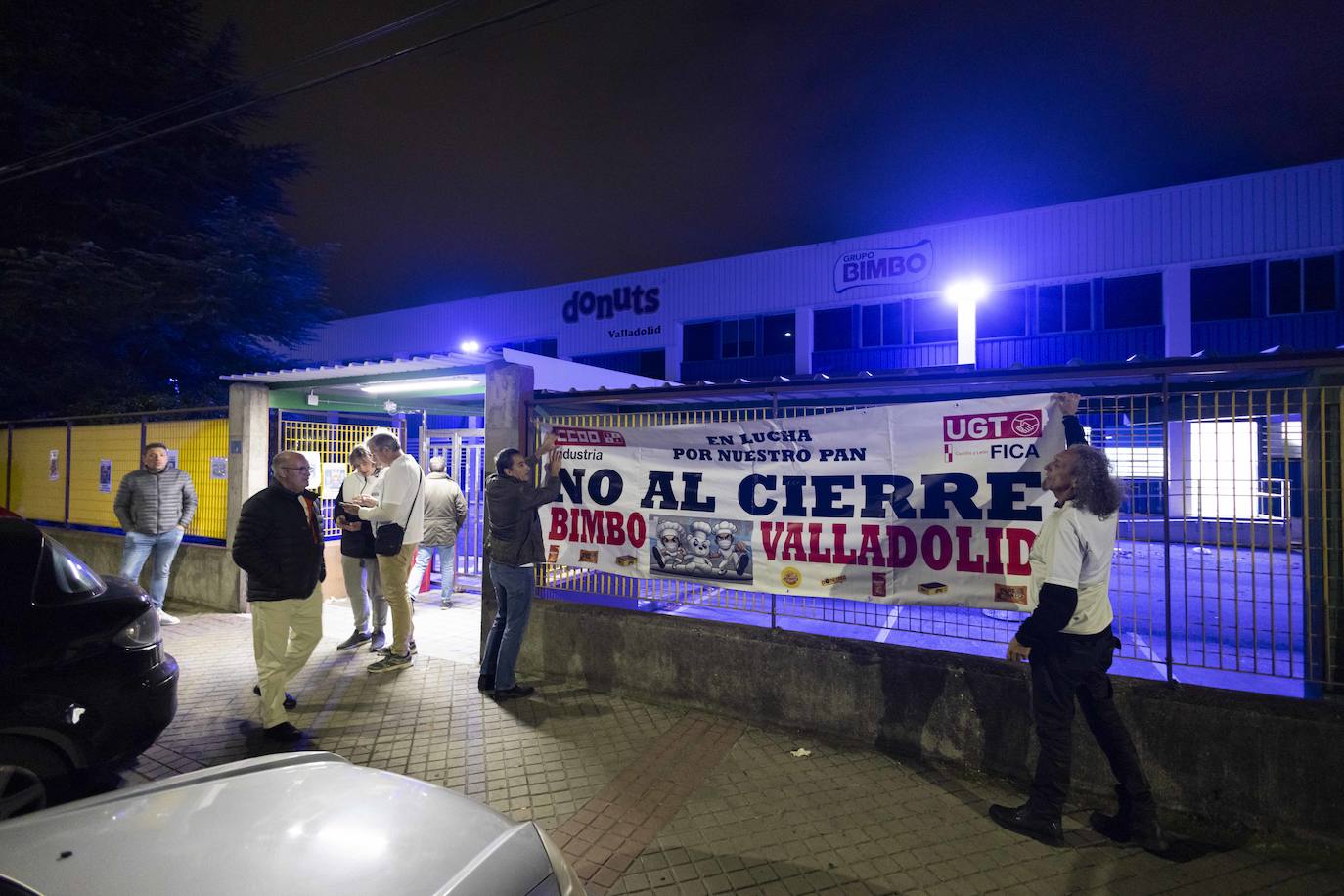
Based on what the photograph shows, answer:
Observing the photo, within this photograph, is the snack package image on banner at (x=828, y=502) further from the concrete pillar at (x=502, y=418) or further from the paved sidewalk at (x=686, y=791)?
the paved sidewalk at (x=686, y=791)

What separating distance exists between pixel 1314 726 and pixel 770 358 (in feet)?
70.2

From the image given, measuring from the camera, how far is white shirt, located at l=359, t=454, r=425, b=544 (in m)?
5.93

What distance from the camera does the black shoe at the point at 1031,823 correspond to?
138 inches

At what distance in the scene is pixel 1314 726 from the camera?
346 centimetres

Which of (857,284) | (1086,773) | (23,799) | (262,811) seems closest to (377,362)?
(23,799)

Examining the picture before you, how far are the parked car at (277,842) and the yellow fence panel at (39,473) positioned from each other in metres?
12.1

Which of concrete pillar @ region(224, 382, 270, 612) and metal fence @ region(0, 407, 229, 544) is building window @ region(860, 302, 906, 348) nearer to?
concrete pillar @ region(224, 382, 270, 612)

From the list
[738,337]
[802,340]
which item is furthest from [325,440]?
[738,337]

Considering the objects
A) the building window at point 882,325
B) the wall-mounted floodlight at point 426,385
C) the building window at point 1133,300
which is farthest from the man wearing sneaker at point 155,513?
the building window at point 1133,300

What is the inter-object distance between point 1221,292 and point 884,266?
863cm

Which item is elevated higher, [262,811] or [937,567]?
[937,567]

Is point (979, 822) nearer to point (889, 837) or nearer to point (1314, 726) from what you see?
point (889, 837)

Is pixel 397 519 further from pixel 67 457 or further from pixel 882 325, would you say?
pixel 882 325

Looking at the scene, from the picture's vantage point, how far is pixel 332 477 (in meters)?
8.84
